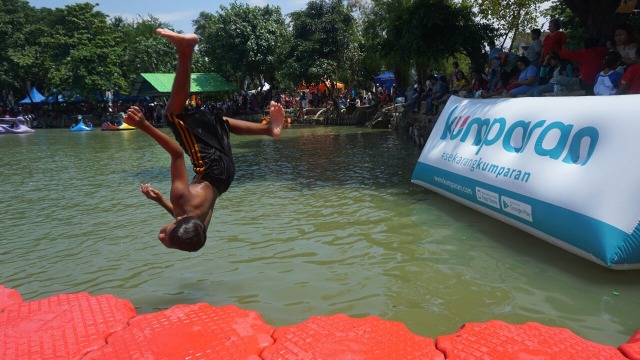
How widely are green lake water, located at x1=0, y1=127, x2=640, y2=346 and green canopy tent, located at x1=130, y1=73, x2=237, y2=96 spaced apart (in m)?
26.1

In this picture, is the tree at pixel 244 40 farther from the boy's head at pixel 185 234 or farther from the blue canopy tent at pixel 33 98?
the boy's head at pixel 185 234

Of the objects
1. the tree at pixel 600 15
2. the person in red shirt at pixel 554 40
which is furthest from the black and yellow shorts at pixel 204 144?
the tree at pixel 600 15

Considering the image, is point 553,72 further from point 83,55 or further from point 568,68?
point 83,55

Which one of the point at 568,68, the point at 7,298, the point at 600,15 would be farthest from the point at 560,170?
the point at 600,15

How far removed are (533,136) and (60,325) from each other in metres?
5.16

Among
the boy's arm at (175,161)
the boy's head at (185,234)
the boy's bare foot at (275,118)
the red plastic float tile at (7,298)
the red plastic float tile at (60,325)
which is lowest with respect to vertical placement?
the red plastic float tile at (7,298)

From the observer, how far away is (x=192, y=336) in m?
3.35

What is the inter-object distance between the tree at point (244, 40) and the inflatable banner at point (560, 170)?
2813 cm

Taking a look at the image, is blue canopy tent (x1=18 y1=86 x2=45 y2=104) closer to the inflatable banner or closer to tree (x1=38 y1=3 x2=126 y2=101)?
tree (x1=38 y1=3 x2=126 y2=101)

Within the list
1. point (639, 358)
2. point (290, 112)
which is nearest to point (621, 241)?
point (639, 358)

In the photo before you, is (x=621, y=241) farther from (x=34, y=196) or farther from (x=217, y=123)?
(x=34, y=196)

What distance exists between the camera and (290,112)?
3331 centimetres

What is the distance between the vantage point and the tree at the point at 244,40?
111 feet

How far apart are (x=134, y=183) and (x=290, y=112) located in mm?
23042
